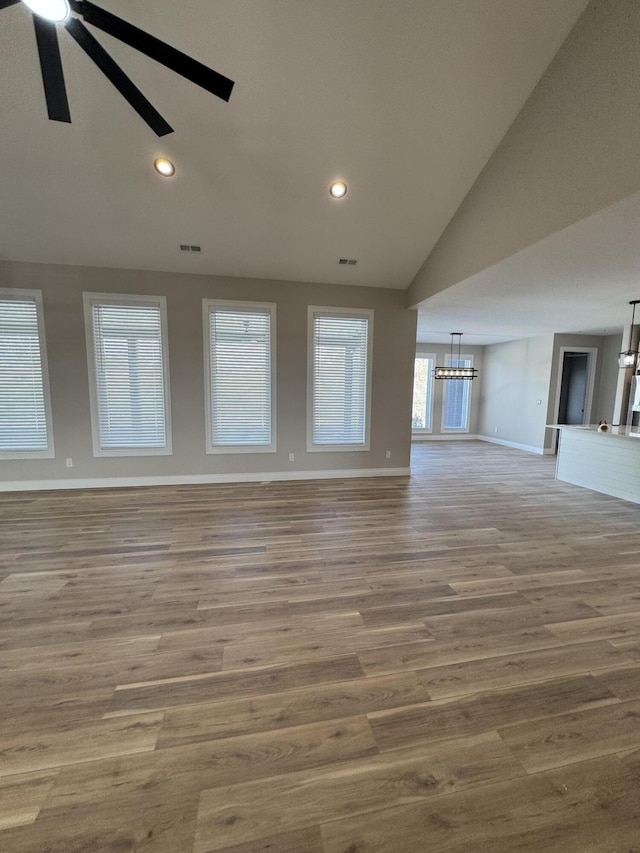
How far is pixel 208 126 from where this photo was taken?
3188mm

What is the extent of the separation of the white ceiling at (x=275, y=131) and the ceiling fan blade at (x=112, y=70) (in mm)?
1211

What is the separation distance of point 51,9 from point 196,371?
12.1 ft

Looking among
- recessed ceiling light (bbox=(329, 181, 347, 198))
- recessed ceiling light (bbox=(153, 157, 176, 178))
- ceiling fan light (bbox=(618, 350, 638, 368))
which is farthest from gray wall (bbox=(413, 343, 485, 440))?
recessed ceiling light (bbox=(153, 157, 176, 178))

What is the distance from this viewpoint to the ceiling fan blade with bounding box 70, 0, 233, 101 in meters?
1.63

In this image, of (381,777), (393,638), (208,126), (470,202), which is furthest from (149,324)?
(381,777)

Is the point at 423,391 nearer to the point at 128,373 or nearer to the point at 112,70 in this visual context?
the point at 128,373

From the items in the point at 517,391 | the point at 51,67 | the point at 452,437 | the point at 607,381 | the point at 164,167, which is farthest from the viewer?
the point at 452,437

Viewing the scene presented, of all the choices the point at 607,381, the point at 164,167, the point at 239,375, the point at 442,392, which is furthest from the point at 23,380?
the point at 607,381

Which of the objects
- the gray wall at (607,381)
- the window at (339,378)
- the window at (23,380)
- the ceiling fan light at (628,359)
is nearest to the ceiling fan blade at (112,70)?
the window at (339,378)

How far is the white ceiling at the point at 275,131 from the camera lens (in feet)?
8.43

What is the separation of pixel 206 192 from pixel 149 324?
76.1 inches

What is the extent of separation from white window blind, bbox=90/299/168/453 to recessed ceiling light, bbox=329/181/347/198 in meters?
2.73

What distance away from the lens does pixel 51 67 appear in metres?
1.85

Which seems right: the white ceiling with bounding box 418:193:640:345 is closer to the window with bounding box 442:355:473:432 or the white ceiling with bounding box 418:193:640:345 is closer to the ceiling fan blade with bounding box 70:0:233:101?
the window with bounding box 442:355:473:432
